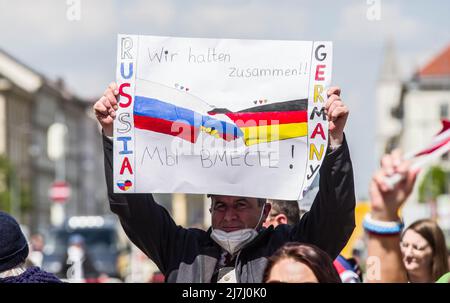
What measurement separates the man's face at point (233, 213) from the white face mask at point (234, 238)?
0.09 feet

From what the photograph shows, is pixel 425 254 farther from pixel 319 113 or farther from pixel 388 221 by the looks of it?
pixel 388 221

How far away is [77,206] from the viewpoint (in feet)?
433

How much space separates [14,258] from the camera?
5.01m

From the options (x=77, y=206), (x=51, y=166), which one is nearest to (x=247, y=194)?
(x=51, y=166)

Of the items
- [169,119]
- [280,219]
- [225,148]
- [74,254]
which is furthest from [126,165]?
[74,254]

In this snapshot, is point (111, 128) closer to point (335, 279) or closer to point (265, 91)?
point (265, 91)

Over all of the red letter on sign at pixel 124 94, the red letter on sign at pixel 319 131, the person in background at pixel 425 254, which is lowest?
the person in background at pixel 425 254

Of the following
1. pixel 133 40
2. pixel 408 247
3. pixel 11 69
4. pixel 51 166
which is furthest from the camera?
pixel 51 166

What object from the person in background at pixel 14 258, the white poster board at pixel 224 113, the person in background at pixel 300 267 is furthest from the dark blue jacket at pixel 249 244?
the person in background at pixel 300 267

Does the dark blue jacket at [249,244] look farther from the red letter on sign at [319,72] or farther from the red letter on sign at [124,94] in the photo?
the red letter on sign at [319,72]

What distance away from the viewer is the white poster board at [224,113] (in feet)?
17.0

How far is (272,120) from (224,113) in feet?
0.60
